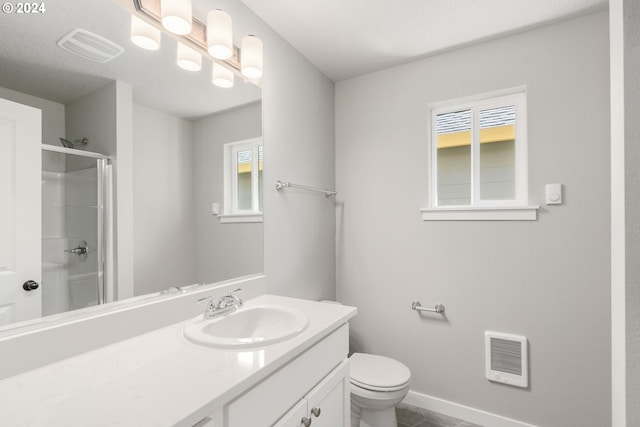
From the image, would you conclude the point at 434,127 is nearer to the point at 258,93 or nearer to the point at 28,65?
the point at 258,93

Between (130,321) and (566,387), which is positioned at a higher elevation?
(130,321)

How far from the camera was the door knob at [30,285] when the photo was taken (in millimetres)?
839

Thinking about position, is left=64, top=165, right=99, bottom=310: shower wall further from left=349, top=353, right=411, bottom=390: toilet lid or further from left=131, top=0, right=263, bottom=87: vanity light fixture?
left=349, top=353, right=411, bottom=390: toilet lid

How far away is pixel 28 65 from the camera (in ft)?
2.76

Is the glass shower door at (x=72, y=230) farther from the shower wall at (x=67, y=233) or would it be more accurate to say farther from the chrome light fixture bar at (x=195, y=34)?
the chrome light fixture bar at (x=195, y=34)

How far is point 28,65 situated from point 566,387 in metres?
2.65

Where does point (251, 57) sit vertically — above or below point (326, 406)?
above

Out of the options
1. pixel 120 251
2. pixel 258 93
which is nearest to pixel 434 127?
pixel 258 93

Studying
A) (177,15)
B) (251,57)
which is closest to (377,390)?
(251,57)

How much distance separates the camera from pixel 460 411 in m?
1.89

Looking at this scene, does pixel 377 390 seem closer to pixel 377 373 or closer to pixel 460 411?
pixel 377 373

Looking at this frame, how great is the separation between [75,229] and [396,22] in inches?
69.9

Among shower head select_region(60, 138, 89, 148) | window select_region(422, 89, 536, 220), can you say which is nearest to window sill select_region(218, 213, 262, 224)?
shower head select_region(60, 138, 89, 148)

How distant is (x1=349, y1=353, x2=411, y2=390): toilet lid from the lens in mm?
1561
